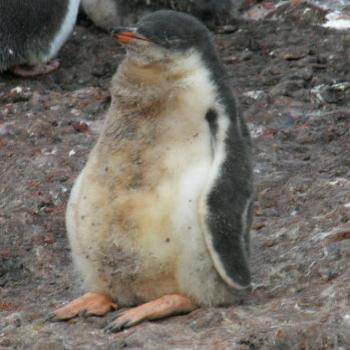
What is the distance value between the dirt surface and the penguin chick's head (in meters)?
0.77

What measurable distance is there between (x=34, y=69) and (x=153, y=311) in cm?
359

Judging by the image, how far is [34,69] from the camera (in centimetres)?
742

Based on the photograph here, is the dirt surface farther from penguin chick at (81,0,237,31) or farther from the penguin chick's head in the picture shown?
the penguin chick's head

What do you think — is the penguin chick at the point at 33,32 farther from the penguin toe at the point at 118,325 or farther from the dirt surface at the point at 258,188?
the penguin toe at the point at 118,325

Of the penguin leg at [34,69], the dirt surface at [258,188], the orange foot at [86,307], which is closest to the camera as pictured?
the dirt surface at [258,188]

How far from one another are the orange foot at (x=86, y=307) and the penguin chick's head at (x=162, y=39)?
0.74m

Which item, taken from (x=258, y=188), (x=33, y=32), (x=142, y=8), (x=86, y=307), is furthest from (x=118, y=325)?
(x=142, y=8)

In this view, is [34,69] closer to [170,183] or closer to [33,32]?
[33,32]

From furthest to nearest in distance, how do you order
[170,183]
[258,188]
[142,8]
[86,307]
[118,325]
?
[142,8]
[258,188]
[86,307]
[170,183]
[118,325]

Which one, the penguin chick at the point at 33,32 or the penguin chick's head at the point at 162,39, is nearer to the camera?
the penguin chick's head at the point at 162,39

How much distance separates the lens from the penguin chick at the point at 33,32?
293 inches

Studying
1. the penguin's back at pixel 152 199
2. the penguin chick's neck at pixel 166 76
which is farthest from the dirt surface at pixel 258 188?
the penguin chick's neck at pixel 166 76

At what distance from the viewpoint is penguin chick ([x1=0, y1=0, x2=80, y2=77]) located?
24.4ft

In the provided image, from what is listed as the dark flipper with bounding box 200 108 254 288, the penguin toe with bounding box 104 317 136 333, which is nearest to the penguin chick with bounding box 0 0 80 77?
the dark flipper with bounding box 200 108 254 288
